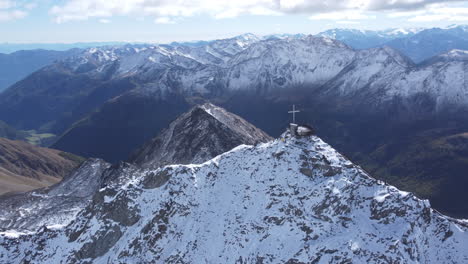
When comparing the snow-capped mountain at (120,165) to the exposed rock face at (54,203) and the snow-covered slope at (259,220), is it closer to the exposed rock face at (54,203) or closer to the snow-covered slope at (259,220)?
the exposed rock face at (54,203)

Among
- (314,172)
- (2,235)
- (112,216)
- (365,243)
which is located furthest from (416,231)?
(2,235)

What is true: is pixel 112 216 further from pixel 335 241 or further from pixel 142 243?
pixel 335 241

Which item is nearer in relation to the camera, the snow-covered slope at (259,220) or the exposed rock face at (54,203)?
the snow-covered slope at (259,220)

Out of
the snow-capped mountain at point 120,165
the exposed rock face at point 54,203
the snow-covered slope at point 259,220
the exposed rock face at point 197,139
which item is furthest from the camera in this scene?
the exposed rock face at point 197,139

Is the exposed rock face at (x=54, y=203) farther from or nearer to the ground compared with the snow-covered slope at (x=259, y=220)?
nearer to the ground

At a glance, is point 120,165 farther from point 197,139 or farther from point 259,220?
point 259,220

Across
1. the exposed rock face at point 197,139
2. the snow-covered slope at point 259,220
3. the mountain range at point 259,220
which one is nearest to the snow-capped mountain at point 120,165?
the exposed rock face at point 197,139
